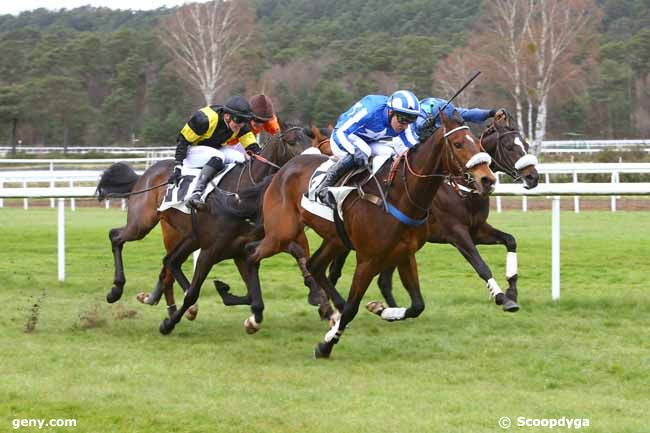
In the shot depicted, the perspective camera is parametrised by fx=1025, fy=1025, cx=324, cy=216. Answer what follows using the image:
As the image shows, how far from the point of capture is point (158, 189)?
8898 millimetres

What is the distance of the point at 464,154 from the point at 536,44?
27204 millimetres

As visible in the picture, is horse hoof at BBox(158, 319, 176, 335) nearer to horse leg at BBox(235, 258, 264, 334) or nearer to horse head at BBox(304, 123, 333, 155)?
horse leg at BBox(235, 258, 264, 334)

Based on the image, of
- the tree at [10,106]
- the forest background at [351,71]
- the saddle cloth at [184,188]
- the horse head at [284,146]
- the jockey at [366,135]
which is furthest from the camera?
the tree at [10,106]

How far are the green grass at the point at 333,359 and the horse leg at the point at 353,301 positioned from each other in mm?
103

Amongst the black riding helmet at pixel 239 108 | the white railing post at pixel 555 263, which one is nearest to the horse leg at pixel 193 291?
the black riding helmet at pixel 239 108

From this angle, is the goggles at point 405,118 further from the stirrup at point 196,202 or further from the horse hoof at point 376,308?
the stirrup at point 196,202

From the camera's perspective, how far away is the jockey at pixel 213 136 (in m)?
8.23

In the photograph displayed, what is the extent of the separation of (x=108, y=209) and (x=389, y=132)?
54.7 feet

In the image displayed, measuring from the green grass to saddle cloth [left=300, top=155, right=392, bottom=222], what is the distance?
3.13ft

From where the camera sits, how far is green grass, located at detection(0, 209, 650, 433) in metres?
5.09

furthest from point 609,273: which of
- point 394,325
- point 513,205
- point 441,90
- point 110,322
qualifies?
point 441,90

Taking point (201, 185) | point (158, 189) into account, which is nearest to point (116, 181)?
point (158, 189)

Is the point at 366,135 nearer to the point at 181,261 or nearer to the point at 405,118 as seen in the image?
the point at 405,118

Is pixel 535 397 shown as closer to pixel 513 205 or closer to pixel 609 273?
pixel 609 273
